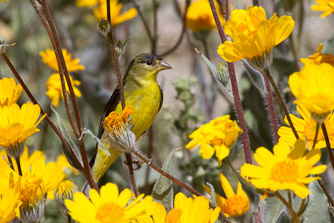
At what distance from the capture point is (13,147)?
1825 millimetres

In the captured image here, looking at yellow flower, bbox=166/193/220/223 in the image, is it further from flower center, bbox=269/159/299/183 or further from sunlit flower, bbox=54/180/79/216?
sunlit flower, bbox=54/180/79/216

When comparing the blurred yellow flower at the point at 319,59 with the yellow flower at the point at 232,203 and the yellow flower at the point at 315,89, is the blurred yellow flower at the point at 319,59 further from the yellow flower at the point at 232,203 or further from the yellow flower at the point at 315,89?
the yellow flower at the point at 232,203

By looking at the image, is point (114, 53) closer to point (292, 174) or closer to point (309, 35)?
point (292, 174)

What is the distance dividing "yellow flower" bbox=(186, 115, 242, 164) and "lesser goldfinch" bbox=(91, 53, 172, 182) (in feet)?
3.49

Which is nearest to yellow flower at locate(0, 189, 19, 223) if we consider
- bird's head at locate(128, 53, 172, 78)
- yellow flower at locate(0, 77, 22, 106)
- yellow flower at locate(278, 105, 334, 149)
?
yellow flower at locate(0, 77, 22, 106)

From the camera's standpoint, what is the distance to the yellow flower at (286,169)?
4.75 ft

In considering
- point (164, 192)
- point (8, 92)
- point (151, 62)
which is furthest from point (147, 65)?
point (8, 92)

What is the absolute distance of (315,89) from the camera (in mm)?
1554

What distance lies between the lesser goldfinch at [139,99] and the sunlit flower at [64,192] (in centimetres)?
89

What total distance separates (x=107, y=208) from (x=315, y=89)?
643 millimetres

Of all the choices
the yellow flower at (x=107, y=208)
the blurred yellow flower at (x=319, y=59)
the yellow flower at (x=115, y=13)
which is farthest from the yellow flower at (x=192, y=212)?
the yellow flower at (x=115, y=13)

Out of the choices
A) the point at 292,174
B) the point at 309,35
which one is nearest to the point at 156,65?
the point at 292,174

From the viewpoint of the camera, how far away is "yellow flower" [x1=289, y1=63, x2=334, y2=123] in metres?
1.48

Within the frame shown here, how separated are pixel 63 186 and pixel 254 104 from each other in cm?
169
